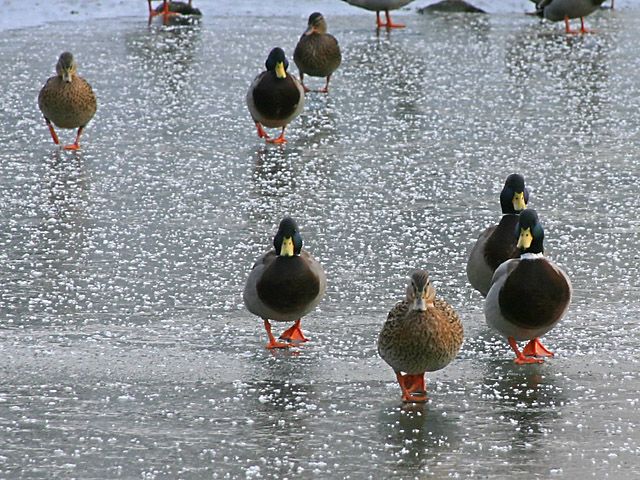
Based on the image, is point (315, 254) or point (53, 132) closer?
point (315, 254)

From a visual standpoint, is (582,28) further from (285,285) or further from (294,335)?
(285,285)

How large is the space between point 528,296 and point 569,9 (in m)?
8.85

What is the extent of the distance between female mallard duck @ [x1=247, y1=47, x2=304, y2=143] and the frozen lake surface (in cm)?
19

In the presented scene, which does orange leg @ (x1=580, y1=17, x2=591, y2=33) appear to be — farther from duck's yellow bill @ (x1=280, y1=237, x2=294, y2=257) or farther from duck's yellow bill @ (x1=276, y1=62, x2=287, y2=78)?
duck's yellow bill @ (x1=280, y1=237, x2=294, y2=257)

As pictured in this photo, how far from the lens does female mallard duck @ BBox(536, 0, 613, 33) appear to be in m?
13.3

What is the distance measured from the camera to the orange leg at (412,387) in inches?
183

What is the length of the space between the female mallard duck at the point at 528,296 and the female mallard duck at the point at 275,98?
411 centimetres

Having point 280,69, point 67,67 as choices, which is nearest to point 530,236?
point 280,69

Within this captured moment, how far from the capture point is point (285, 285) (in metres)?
5.18

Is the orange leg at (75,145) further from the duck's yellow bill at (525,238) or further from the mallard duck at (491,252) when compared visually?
the duck's yellow bill at (525,238)

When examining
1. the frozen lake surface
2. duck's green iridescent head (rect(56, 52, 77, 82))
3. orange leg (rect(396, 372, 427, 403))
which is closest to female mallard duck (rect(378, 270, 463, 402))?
orange leg (rect(396, 372, 427, 403))

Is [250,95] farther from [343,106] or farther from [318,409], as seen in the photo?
[318,409]

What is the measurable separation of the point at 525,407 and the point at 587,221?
99.4 inches

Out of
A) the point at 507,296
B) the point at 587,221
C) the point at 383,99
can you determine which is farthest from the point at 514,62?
the point at 507,296
